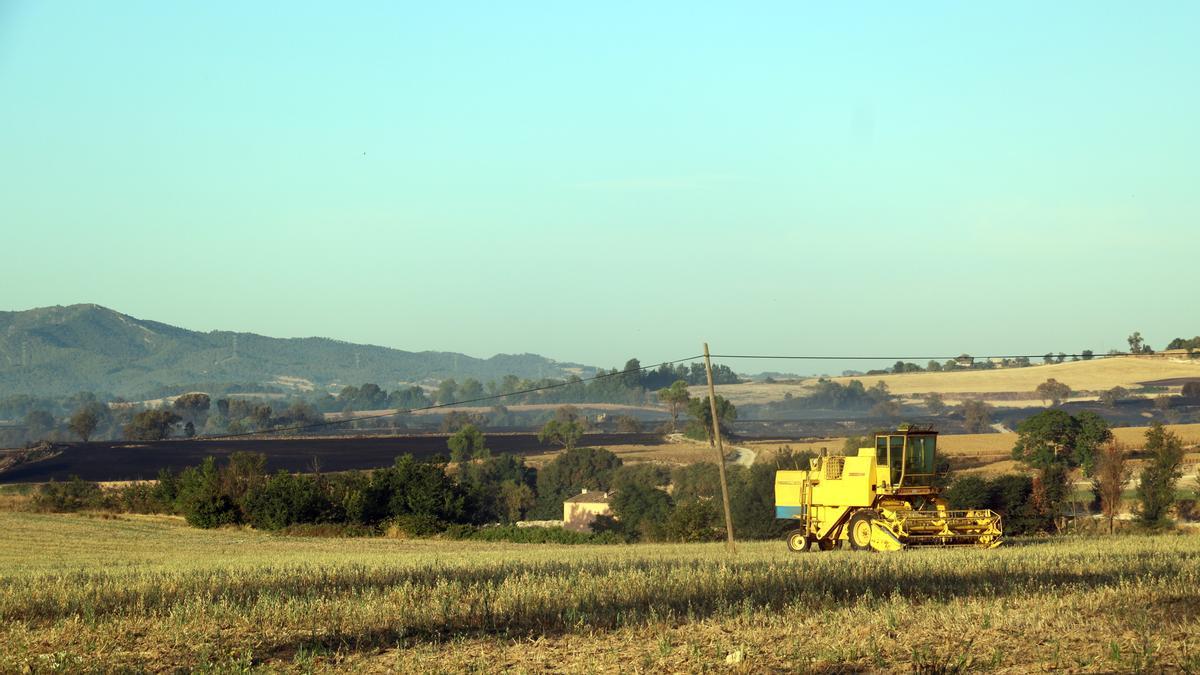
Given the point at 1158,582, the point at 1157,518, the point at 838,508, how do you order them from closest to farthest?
the point at 1158,582 < the point at 838,508 < the point at 1157,518

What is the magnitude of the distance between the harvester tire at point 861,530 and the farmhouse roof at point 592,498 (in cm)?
4955

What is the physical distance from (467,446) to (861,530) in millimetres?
83611

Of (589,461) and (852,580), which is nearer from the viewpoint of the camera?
(852,580)

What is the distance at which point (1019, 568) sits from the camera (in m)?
19.2

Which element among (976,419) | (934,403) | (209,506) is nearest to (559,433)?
(976,419)

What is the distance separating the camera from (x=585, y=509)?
78.2m

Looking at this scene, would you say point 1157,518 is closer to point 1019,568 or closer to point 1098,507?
point 1098,507

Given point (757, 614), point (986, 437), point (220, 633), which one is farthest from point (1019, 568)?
point (986, 437)

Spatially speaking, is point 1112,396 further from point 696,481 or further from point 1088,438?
point 1088,438

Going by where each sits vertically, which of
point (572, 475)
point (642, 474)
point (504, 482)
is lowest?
point (504, 482)

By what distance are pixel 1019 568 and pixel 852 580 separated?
143 inches

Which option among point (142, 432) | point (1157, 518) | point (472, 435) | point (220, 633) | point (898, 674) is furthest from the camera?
point (142, 432)

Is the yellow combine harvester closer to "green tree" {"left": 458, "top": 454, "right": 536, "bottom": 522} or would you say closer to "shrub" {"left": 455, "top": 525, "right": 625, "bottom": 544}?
"shrub" {"left": 455, "top": 525, "right": 625, "bottom": 544}

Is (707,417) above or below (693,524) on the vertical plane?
above
